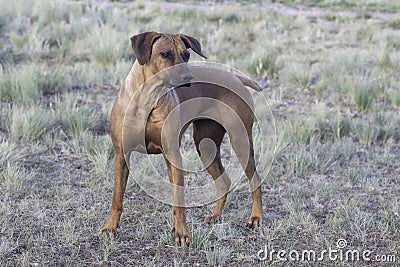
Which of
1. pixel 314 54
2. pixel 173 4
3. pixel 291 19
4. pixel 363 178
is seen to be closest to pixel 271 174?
pixel 363 178

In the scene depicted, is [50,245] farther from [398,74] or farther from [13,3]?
[13,3]

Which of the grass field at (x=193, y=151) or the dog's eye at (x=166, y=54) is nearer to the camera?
the dog's eye at (x=166, y=54)

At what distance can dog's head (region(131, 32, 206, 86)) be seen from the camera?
15.9 ft

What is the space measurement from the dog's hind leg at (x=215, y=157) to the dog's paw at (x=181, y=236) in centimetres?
65

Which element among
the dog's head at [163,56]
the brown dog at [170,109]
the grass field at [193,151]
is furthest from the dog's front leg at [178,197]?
the dog's head at [163,56]

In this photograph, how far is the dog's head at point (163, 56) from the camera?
4.84 meters

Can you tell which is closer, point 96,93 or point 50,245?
point 50,245

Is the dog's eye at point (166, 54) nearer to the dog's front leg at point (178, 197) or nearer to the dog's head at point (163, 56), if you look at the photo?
the dog's head at point (163, 56)

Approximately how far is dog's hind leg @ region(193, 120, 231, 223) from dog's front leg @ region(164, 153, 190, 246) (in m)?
0.67

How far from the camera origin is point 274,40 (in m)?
14.2

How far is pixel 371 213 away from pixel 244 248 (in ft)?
4.75

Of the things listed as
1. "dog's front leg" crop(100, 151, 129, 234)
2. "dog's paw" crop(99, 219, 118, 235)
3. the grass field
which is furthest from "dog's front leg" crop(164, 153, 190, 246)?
"dog's paw" crop(99, 219, 118, 235)

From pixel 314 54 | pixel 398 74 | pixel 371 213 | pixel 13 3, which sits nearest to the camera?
pixel 371 213

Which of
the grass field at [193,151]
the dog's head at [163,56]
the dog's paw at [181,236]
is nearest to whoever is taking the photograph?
the dog's head at [163,56]
